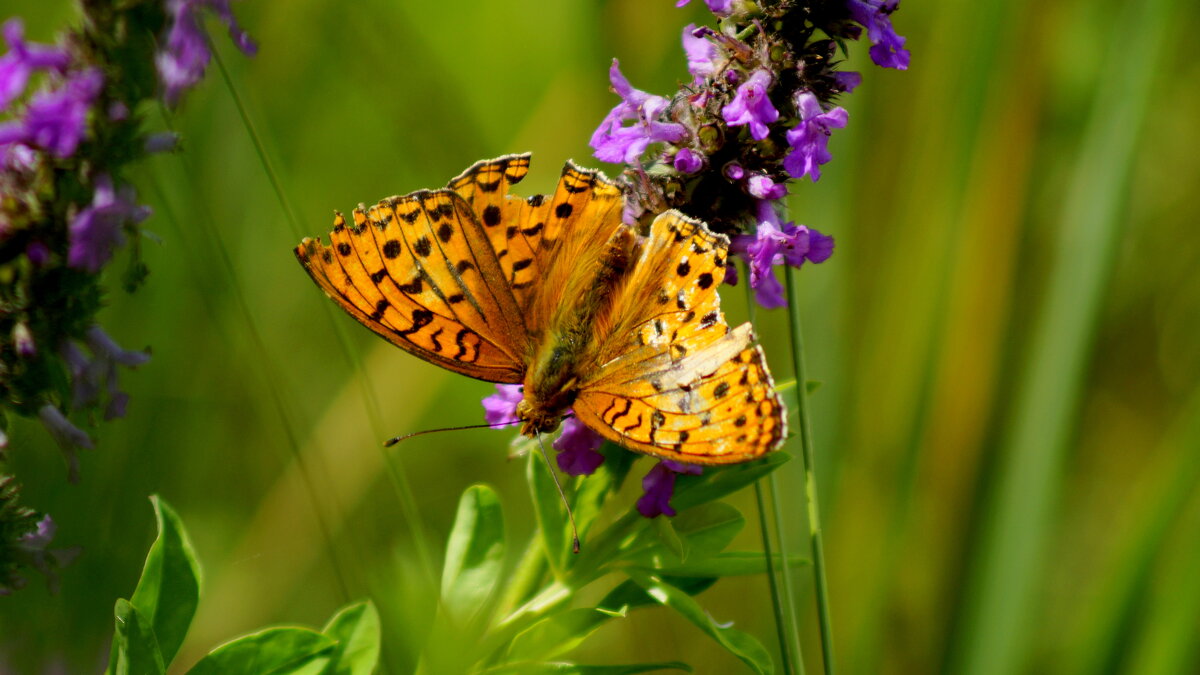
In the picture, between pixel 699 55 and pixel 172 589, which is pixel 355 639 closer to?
pixel 172 589

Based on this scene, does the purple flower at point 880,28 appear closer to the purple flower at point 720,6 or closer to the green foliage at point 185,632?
the purple flower at point 720,6

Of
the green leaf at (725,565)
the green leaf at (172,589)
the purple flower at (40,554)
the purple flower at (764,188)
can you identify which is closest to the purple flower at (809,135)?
the purple flower at (764,188)

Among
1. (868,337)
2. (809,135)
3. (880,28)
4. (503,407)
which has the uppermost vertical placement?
(880,28)

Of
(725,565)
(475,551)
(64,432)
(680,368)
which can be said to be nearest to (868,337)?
(680,368)

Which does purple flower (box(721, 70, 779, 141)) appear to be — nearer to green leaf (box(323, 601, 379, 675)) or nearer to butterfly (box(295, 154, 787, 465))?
butterfly (box(295, 154, 787, 465))

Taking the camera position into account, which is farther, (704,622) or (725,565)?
(725,565)

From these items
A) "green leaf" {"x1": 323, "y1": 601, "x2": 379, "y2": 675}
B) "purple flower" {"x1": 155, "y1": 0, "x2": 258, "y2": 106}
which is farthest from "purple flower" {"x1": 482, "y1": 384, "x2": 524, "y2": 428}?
"purple flower" {"x1": 155, "y1": 0, "x2": 258, "y2": 106}

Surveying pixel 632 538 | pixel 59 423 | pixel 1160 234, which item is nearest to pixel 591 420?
pixel 632 538
